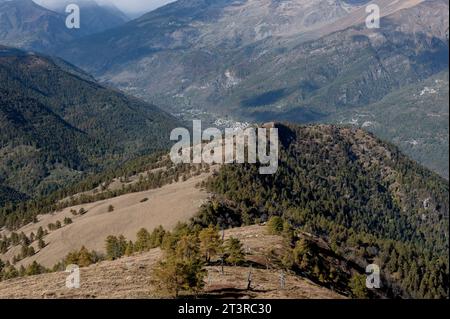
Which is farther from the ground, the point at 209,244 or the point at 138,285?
the point at 209,244

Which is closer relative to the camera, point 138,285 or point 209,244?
point 138,285

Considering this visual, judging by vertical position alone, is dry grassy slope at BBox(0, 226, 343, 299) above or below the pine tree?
below

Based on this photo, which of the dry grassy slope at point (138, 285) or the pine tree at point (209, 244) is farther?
the pine tree at point (209, 244)

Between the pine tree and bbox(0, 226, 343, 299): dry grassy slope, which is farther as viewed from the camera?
the pine tree

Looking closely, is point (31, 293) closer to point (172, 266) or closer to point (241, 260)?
point (172, 266)

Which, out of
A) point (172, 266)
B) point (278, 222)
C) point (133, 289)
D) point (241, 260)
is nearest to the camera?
point (172, 266)
